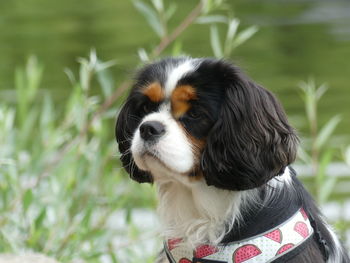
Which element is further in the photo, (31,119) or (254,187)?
(31,119)

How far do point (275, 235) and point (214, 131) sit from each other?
479mm

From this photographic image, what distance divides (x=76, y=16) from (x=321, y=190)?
56.0 ft

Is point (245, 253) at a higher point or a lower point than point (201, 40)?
lower

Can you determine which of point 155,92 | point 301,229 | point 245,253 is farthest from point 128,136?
point 301,229

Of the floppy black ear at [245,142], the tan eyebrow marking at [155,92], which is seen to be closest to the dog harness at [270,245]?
the floppy black ear at [245,142]

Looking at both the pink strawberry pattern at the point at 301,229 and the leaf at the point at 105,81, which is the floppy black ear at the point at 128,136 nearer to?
the pink strawberry pattern at the point at 301,229

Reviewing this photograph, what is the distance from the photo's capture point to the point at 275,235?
166 inches

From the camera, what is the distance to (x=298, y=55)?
671 inches

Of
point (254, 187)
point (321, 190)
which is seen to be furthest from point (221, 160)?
point (321, 190)

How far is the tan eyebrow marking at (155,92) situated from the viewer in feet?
14.1

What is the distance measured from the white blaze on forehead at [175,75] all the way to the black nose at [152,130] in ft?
0.53

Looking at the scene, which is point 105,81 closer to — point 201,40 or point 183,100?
point 183,100

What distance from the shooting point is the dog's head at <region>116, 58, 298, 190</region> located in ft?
13.6

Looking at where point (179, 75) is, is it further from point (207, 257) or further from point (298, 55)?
point (298, 55)
